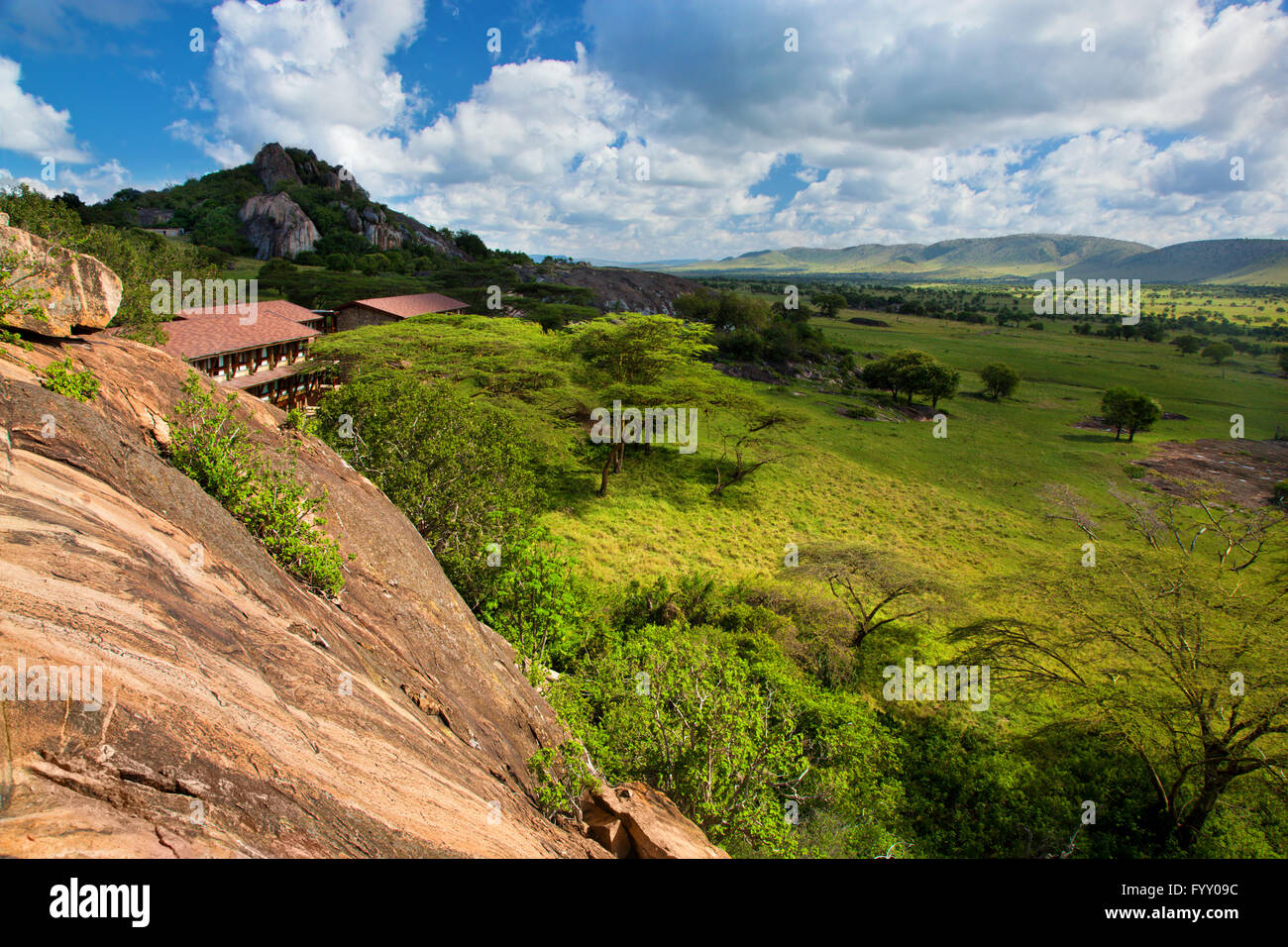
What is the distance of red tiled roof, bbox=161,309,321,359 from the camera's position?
3036 cm

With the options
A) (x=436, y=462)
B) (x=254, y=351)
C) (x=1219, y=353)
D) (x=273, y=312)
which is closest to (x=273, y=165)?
(x=273, y=312)

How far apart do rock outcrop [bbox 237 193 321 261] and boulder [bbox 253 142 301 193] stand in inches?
1195

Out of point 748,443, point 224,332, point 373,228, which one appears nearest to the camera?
point 224,332

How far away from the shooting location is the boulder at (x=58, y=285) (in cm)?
984

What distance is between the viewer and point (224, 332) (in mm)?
33938

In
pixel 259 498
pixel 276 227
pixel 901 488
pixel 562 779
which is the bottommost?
pixel 562 779

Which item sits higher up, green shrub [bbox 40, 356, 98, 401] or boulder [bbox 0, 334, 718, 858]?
green shrub [bbox 40, 356, 98, 401]

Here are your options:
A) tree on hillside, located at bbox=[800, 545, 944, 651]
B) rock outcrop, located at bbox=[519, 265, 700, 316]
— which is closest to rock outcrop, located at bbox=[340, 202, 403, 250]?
rock outcrop, located at bbox=[519, 265, 700, 316]

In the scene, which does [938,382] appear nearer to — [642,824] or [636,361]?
[636,361]

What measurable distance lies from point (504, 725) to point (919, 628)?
678 inches

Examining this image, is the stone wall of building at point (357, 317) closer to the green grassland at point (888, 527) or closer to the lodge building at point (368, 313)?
the lodge building at point (368, 313)

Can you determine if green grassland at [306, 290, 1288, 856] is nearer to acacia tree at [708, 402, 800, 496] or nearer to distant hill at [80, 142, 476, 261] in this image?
acacia tree at [708, 402, 800, 496]

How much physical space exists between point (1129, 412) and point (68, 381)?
7101 cm
